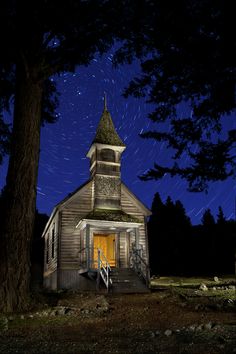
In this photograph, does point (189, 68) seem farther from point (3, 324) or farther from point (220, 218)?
point (220, 218)

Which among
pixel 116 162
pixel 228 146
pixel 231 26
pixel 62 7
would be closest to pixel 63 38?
pixel 62 7

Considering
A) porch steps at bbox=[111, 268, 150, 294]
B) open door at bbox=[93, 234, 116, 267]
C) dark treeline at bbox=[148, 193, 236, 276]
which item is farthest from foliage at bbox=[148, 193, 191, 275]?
porch steps at bbox=[111, 268, 150, 294]

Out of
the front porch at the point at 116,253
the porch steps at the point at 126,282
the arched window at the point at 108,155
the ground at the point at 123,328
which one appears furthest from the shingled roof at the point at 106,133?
the ground at the point at 123,328

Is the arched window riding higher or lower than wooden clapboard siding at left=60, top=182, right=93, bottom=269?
higher

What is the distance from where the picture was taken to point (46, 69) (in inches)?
490

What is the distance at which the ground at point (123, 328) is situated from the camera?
6.03m

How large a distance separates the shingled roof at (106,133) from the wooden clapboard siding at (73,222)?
3.09 metres

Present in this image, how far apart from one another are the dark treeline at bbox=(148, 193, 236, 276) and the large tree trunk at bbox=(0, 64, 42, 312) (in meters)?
37.4

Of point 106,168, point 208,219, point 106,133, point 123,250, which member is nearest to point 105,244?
point 123,250

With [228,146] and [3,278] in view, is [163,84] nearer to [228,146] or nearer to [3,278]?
[228,146]

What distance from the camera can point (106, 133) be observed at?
26.3 metres

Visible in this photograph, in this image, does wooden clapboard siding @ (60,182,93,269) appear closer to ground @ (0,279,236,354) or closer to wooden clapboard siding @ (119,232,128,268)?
wooden clapboard siding @ (119,232,128,268)

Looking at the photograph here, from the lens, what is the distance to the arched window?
25356 mm

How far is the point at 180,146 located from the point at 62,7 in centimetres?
741
